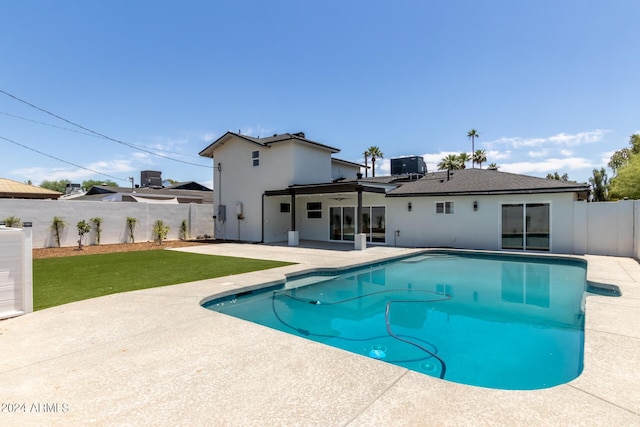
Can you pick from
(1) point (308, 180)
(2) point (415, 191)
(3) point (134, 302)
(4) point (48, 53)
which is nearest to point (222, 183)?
(1) point (308, 180)

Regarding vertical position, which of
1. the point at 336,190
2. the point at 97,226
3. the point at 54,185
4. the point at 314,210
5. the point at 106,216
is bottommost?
the point at 97,226

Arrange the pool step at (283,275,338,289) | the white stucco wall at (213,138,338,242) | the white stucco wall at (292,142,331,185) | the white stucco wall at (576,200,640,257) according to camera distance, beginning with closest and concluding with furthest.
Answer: the pool step at (283,275,338,289), the white stucco wall at (576,200,640,257), the white stucco wall at (292,142,331,185), the white stucco wall at (213,138,338,242)

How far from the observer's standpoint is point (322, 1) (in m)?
14.0

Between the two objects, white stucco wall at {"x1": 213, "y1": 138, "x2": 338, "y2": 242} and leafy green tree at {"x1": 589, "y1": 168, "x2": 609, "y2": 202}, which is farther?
leafy green tree at {"x1": 589, "y1": 168, "x2": 609, "y2": 202}

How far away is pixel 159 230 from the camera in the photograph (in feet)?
64.0

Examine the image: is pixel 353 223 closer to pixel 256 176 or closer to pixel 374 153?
pixel 256 176

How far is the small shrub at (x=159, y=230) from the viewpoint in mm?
19519

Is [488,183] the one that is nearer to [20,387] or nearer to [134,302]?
[134,302]

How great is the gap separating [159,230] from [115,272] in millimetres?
10065

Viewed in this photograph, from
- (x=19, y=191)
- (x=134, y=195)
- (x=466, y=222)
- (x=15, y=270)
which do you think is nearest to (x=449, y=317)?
(x=15, y=270)

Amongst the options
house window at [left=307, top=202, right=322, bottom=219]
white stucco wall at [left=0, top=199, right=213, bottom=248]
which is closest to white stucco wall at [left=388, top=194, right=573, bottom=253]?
house window at [left=307, top=202, right=322, bottom=219]

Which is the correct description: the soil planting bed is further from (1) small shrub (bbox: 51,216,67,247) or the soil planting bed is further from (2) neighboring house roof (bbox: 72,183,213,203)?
(2) neighboring house roof (bbox: 72,183,213,203)

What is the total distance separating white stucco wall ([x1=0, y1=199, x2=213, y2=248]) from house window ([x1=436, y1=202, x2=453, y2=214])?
15.0 metres

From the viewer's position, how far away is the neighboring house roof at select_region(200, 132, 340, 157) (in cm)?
1930
